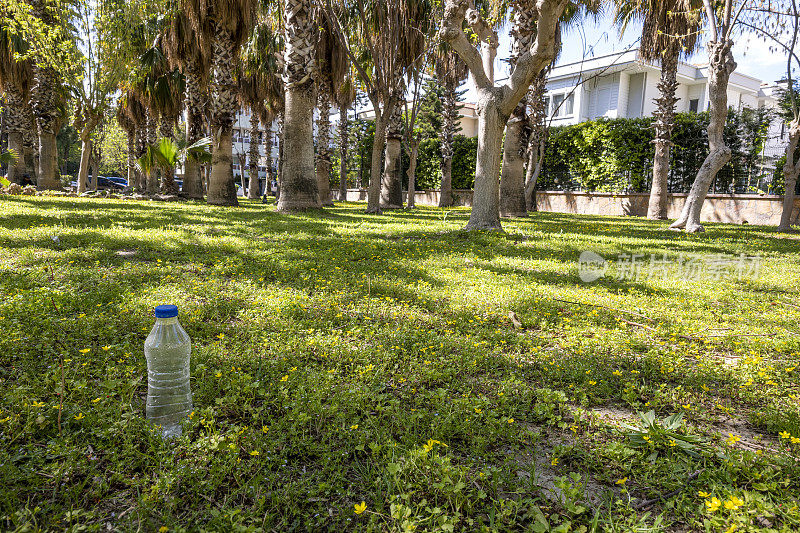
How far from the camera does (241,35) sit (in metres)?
14.7

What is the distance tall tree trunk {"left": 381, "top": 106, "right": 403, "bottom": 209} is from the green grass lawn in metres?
12.2

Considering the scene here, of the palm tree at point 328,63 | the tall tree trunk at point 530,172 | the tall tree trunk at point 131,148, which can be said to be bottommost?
the tall tree trunk at point 530,172

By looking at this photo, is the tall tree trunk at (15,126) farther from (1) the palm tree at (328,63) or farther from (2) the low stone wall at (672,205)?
(2) the low stone wall at (672,205)

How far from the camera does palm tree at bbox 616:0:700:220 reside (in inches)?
562

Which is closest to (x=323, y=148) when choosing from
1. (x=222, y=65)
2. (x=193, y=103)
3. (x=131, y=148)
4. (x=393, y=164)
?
(x=393, y=164)

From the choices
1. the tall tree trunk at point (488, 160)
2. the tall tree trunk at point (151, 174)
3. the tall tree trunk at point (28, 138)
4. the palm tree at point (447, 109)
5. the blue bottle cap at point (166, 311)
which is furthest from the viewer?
the tall tree trunk at point (151, 174)

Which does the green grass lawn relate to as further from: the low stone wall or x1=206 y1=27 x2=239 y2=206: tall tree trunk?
the low stone wall

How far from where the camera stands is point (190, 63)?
16141 millimetres

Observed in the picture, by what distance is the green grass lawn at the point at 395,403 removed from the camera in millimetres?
1753

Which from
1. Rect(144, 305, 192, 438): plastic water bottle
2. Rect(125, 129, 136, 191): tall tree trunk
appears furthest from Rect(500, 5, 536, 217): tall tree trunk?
Rect(125, 129, 136, 191): tall tree trunk

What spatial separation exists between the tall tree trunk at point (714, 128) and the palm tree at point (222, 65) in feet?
41.1

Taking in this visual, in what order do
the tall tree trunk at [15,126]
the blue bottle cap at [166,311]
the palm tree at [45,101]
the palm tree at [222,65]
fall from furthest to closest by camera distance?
the tall tree trunk at [15,126]
the palm tree at [45,101]
the palm tree at [222,65]
the blue bottle cap at [166,311]

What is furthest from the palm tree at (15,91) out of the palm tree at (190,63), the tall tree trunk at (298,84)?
the tall tree trunk at (298,84)

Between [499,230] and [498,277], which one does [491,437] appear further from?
[499,230]
